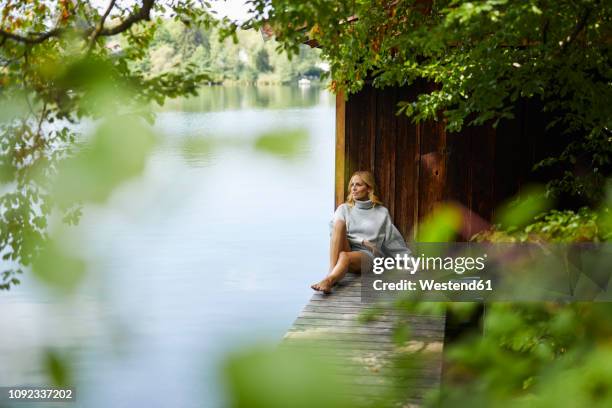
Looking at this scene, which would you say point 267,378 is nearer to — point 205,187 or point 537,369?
point 205,187

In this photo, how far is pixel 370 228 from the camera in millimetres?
6984

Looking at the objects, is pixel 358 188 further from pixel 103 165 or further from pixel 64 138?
pixel 103 165

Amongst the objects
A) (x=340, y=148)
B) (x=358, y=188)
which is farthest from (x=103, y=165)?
(x=340, y=148)

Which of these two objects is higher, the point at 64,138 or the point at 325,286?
the point at 64,138

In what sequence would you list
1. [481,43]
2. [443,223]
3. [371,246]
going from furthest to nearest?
[371,246]
[481,43]
[443,223]

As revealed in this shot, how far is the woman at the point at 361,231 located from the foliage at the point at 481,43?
1.56m

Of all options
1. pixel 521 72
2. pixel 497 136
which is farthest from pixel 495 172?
pixel 521 72

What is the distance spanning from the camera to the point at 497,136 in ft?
23.6

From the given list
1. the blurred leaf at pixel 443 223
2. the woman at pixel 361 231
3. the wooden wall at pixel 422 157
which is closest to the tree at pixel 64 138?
the blurred leaf at pixel 443 223

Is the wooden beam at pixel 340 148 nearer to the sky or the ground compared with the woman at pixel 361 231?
nearer to the sky

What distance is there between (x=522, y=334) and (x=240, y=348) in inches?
44.2

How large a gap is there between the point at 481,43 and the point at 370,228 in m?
3.08

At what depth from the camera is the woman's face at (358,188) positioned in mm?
7145

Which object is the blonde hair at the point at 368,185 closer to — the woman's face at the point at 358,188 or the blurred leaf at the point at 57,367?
the woman's face at the point at 358,188
